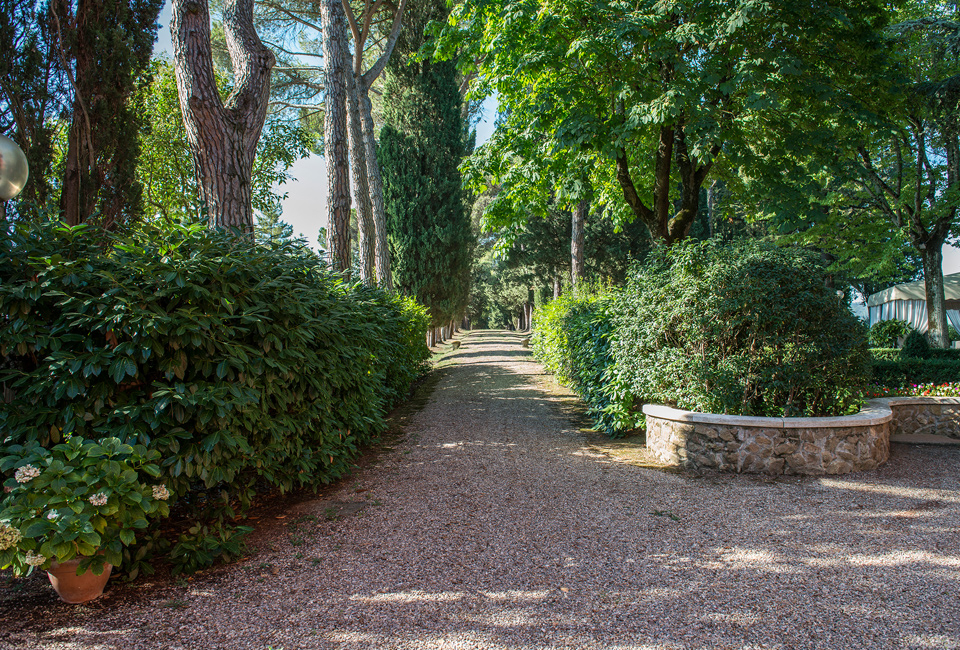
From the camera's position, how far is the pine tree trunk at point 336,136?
26.1 ft

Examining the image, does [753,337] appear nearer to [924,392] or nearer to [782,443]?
[782,443]

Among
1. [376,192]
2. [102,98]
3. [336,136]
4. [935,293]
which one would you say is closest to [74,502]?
[102,98]

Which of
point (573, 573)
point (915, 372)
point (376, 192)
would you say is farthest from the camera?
point (376, 192)

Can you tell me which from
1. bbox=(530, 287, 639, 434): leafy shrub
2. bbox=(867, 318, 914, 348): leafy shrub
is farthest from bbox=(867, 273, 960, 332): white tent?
bbox=(530, 287, 639, 434): leafy shrub

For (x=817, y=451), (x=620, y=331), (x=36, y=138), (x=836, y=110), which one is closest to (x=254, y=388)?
(x=620, y=331)

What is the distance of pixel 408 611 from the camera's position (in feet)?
7.40

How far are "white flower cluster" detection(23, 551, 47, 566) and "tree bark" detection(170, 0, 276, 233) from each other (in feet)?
9.49

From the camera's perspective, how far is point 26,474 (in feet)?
6.82

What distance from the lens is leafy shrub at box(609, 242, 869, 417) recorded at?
14.2ft

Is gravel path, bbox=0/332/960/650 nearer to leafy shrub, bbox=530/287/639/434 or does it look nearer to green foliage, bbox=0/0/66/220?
leafy shrub, bbox=530/287/639/434

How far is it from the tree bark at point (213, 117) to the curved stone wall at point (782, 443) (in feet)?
14.4

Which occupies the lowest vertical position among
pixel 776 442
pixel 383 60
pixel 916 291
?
pixel 776 442

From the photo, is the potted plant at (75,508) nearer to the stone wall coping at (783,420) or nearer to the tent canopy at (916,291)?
the stone wall coping at (783,420)

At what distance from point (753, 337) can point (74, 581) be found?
16.3 feet
